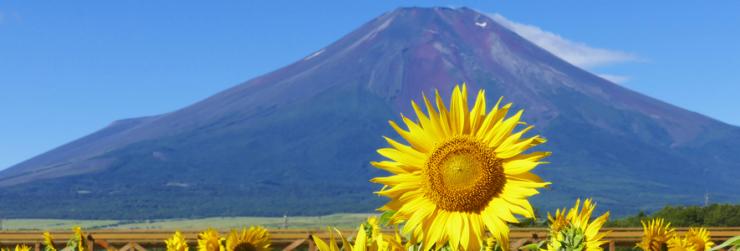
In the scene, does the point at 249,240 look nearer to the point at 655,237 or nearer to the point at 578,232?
the point at 655,237

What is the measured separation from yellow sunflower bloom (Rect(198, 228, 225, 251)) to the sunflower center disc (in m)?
2.10

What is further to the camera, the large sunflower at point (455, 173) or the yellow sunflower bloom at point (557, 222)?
the yellow sunflower bloom at point (557, 222)

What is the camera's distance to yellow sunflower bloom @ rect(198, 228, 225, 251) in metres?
4.75

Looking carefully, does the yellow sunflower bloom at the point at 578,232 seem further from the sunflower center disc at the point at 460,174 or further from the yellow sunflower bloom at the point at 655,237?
the yellow sunflower bloom at the point at 655,237

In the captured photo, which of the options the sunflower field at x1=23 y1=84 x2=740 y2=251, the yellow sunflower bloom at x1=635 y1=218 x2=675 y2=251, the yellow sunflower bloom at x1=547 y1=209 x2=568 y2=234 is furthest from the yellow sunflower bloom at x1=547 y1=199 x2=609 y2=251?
the yellow sunflower bloom at x1=635 y1=218 x2=675 y2=251

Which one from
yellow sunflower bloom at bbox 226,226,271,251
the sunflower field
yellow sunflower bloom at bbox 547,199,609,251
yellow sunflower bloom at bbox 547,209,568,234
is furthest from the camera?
yellow sunflower bloom at bbox 226,226,271,251

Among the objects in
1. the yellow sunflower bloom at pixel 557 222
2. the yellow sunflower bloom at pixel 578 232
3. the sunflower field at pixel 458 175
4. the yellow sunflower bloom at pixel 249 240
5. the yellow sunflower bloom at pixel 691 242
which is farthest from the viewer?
the yellow sunflower bloom at pixel 691 242

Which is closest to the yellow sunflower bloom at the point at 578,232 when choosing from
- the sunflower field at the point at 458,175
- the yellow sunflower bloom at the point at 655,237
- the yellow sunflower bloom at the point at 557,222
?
the yellow sunflower bloom at the point at 557,222

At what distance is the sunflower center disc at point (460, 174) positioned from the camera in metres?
2.75

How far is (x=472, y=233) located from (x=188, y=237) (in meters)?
6.73

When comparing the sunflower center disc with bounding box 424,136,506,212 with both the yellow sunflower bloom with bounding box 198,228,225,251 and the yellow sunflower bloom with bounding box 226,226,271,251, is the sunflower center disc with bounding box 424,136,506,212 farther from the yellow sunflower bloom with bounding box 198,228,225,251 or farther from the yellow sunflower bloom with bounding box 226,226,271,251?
the yellow sunflower bloom with bounding box 198,228,225,251

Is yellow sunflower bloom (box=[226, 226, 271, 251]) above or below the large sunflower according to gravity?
above

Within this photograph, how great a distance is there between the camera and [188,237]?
30.3ft

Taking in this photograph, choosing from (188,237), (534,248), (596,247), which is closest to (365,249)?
(534,248)
